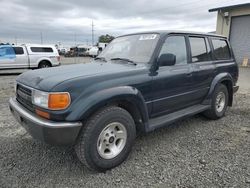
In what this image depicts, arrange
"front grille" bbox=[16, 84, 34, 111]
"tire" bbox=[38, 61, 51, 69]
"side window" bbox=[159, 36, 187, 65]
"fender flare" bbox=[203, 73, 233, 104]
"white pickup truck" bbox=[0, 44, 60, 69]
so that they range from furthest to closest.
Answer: "tire" bbox=[38, 61, 51, 69], "white pickup truck" bbox=[0, 44, 60, 69], "fender flare" bbox=[203, 73, 233, 104], "side window" bbox=[159, 36, 187, 65], "front grille" bbox=[16, 84, 34, 111]

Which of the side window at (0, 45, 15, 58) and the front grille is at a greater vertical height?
the side window at (0, 45, 15, 58)

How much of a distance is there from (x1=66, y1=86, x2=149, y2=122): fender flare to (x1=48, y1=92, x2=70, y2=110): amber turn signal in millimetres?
100

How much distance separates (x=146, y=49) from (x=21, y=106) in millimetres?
1996

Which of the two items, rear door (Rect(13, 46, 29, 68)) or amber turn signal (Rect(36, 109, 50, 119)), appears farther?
rear door (Rect(13, 46, 29, 68))

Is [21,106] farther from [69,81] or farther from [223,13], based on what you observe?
[223,13]

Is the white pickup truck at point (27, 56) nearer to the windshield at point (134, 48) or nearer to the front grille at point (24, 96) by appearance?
the windshield at point (134, 48)

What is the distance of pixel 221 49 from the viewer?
4973 millimetres

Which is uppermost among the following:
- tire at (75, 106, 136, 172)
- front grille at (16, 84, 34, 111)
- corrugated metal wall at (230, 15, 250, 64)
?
corrugated metal wall at (230, 15, 250, 64)

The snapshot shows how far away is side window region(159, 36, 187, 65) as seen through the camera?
3.62 metres

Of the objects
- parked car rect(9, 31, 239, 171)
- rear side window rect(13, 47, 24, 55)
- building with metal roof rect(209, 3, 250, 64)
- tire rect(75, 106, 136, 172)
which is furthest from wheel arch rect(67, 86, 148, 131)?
building with metal roof rect(209, 3, 250, 64)

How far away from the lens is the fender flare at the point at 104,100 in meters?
2.50

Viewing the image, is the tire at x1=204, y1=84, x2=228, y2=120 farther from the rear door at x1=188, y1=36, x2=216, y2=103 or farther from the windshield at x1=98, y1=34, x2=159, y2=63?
the windshield at x1=98, y1=34, x2=159, y2=63

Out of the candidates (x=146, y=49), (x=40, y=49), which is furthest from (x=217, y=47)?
(x=40, y=49)

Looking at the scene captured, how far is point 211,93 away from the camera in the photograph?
4.50 m
